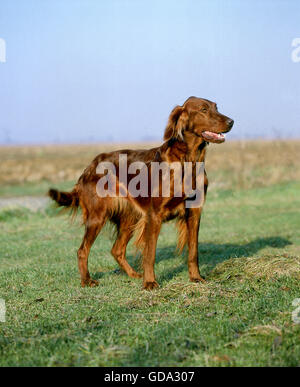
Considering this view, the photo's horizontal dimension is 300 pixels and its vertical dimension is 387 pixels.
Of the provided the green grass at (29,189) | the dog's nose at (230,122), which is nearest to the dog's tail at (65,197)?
the dog's nose at (230,122)

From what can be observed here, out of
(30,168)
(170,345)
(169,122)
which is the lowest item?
(30,168)

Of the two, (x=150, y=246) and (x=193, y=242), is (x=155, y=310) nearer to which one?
(x=150, y=246)

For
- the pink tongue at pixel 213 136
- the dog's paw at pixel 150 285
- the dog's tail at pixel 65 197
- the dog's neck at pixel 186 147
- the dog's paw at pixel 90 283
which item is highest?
the pink tongue at pixel 213 136

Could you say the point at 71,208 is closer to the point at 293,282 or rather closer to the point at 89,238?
the point at 89,238

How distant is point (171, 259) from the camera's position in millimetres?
8398

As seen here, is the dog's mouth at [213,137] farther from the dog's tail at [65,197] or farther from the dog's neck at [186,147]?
the dog's tail at [65,197]

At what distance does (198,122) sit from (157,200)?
3.38 feet

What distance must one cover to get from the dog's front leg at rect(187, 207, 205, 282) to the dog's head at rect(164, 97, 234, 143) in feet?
3.06

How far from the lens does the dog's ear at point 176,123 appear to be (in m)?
6.14

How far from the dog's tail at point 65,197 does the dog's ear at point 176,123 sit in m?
1.74

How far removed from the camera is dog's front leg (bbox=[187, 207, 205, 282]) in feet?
21.0

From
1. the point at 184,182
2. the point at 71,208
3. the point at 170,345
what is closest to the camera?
the point at 170,345

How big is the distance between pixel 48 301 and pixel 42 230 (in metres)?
6.49
